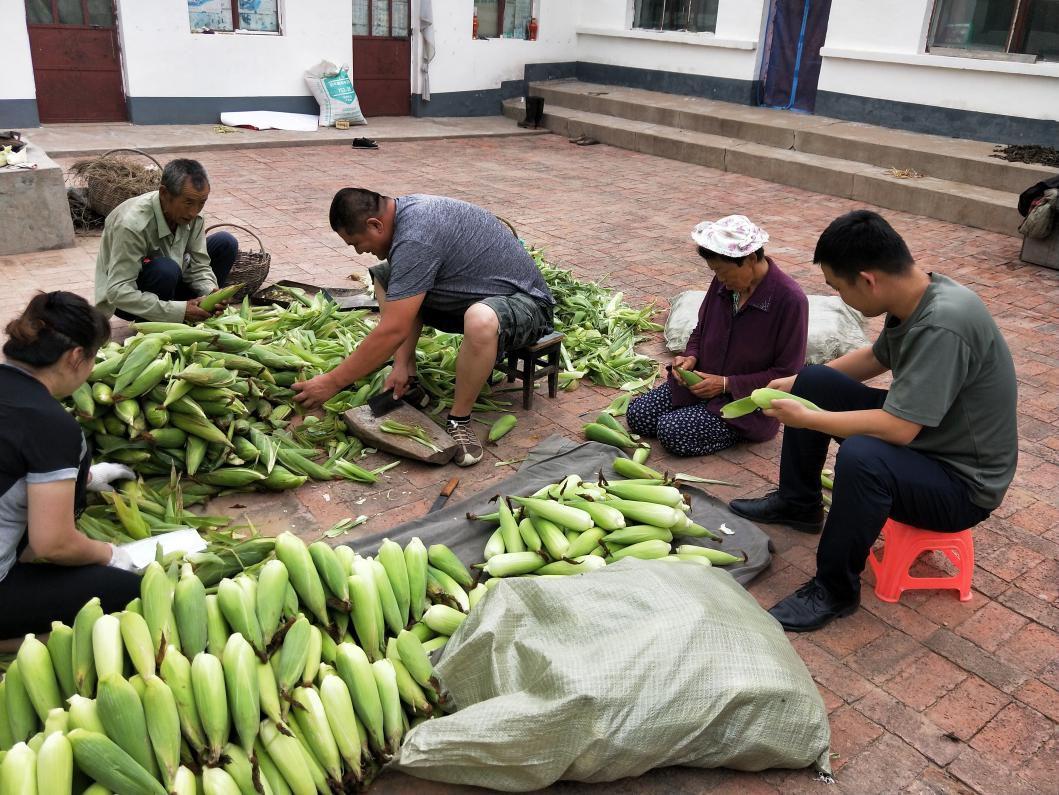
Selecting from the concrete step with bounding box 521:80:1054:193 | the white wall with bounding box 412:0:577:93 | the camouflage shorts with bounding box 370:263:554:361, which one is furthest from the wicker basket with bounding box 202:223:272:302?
the white wall with bounding box 412:0:577:93

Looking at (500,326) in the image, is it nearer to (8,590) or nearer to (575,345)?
(575,345)

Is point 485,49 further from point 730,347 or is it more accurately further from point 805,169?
point 730,347

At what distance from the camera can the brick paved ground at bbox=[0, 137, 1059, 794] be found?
8.56 ft

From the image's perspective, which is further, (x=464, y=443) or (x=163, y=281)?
(x=163, y=281)

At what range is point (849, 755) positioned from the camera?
259 cm

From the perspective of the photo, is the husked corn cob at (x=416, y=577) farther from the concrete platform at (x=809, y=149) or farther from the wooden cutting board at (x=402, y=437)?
the concrete platform at (x=809, y=149)

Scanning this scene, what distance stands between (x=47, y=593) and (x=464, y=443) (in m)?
1.95

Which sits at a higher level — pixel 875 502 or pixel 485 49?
pixel 485 49

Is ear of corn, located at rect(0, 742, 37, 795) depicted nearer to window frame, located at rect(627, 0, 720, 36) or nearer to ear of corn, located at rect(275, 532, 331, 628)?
ear of corn, located at rect(275, 532, 331, 628)

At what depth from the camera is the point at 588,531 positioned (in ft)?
10.9

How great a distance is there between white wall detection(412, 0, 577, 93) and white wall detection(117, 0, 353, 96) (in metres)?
1.43

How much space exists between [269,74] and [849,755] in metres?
12.4

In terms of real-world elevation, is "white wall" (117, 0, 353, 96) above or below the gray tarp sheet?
above

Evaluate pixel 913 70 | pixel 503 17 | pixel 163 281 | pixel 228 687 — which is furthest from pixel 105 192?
pixel 913 70
